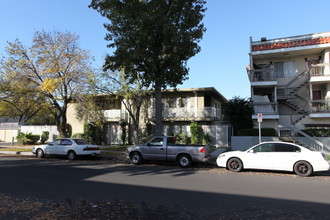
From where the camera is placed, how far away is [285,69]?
72.7ft

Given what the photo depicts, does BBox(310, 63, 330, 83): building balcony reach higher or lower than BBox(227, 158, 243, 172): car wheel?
higher

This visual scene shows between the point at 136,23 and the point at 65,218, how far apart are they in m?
11.7

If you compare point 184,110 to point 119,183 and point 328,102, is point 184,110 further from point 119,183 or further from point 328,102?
point 119,183

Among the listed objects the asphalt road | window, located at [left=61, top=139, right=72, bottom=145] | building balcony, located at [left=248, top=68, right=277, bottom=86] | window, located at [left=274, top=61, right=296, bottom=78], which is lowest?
the asphalt road

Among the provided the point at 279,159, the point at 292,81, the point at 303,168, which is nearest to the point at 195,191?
the point at 279,159

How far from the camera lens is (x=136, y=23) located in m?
13.8

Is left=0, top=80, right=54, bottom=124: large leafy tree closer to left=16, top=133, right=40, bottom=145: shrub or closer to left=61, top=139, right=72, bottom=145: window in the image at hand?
left=16, top=133, right=40, bottom=145: shrub

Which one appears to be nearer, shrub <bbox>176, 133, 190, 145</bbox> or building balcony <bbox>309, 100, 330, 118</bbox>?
building balcony <bbox>309, 100, 330, 118</bbox>

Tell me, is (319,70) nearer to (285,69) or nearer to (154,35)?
(285,69)

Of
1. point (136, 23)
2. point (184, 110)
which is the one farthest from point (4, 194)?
point (184, 110)

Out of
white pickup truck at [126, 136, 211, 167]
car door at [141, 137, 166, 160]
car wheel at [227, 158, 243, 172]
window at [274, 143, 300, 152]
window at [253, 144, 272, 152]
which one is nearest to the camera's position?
window at [274, 143, 300, 152]

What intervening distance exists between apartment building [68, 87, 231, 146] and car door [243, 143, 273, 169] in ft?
39.0

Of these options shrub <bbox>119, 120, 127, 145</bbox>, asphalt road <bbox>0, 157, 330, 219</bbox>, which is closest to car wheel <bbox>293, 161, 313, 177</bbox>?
asphalt road <bbox>0, 157, 330, 219</bbox>

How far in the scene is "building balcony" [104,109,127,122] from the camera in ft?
86.5
